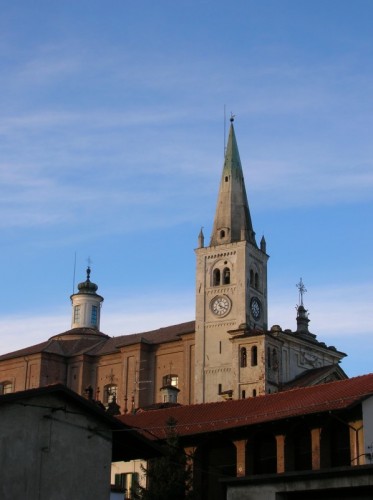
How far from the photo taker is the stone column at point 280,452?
37.4 meters

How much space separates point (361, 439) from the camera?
3562cm

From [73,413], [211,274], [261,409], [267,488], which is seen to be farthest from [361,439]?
[211,274]

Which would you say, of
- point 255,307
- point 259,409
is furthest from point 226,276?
point 259,409

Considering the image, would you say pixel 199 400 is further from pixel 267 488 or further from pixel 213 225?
pixel 267 488

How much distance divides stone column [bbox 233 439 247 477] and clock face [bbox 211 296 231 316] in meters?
42.4

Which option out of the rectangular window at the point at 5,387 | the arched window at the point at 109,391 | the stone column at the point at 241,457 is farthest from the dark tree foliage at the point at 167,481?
the rectangular window at the point at 5,387

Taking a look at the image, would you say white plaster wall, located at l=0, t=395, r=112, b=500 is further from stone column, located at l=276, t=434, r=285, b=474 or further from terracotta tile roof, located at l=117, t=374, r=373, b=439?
stone column, located at l=276, t=434, r=285, b=474

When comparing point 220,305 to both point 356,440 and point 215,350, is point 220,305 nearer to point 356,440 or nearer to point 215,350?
point 215,350

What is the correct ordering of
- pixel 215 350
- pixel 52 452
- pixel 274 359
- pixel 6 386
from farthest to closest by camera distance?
pixel 6 386 < pixel 215 350 < pixel 274 359 < pixel 52 452

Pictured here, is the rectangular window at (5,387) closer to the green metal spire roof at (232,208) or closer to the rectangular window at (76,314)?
the rectangular window at (76,314)

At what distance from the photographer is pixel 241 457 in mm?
38531

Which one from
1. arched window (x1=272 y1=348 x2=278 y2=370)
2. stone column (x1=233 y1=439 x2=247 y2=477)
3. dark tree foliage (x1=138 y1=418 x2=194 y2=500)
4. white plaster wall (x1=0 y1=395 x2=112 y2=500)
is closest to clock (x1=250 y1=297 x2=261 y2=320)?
arched window (x1=272 y1=348 x2=278 y2=370)

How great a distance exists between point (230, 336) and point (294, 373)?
618 centimetres

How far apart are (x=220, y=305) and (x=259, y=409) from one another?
41332 millimetres
